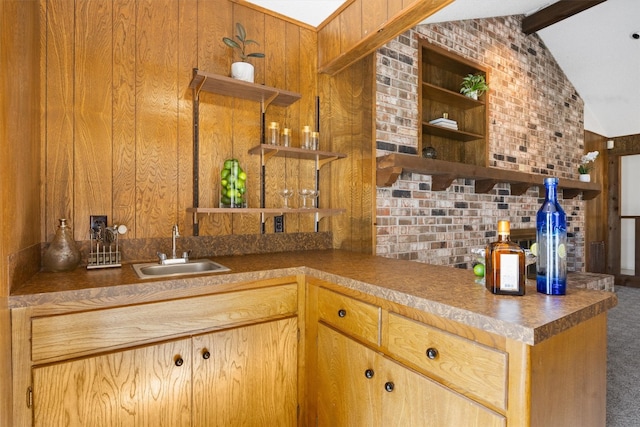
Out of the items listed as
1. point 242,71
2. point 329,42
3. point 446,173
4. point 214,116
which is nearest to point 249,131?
point 214,116

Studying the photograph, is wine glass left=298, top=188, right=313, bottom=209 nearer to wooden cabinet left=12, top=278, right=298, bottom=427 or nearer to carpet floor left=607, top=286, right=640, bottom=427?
wooden cabinet left=12, top=278, right=298, bottom=427

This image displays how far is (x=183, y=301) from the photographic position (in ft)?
4.64

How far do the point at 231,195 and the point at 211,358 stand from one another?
0.89m

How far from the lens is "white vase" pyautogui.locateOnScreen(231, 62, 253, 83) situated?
1991mm

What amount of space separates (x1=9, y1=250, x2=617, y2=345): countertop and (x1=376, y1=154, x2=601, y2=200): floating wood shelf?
2.21ft

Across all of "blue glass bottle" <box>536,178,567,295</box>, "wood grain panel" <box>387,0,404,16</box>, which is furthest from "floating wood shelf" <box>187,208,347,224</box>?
"blue glass bottle" <box>536,178,567,295</box>

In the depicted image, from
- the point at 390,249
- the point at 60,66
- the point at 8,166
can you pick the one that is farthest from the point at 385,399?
the point at 60,66

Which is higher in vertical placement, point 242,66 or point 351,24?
point 351,24

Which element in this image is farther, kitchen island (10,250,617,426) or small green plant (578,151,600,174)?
small green plant (578,151,600,174)

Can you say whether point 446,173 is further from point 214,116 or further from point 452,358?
point 452,358

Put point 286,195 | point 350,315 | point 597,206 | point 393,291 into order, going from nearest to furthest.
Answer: point 393,291 < point 350,315 < point 286,195 < point 597,206

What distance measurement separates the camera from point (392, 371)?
1255mm

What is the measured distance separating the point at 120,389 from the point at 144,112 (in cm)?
138

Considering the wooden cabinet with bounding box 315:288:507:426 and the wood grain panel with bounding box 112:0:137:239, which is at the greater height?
the wood grain panel with bounding box 112:0:137:239
